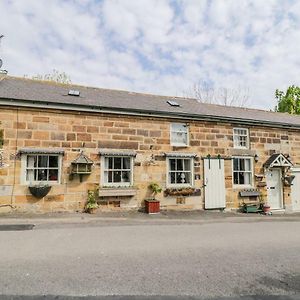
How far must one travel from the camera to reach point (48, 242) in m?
6.92

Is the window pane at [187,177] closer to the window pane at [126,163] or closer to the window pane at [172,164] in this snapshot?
the window pane at [172,164]

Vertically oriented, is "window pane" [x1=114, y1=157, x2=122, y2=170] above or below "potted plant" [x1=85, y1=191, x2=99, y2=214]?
above

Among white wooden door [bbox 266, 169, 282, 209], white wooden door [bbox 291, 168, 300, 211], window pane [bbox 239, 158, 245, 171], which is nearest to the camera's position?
window pane [bbox 239, 158, 245, 171]

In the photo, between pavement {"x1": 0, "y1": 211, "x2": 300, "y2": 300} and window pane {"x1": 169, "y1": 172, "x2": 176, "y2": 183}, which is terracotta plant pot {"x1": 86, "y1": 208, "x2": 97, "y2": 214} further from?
window pane {"x1": 169, "y1": 172, "x2": 176, "y2": 183}

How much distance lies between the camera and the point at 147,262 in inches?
220

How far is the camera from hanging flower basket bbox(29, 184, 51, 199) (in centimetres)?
1055

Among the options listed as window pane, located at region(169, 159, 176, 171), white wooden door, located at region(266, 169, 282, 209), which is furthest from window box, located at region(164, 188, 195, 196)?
white wooden door, located at region(266, 169, 282, 209)

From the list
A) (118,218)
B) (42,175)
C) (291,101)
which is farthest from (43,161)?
(291,101)

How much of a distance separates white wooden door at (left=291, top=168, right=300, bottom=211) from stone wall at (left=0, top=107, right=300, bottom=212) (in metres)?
2.43

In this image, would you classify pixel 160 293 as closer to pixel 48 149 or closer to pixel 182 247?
pixel 182 247

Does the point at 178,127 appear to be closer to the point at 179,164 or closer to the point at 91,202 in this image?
the point at 179,164

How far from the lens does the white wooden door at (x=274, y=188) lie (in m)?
14.7

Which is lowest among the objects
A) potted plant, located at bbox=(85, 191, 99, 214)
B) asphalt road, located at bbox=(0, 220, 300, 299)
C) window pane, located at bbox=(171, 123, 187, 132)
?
asphalt road, located at bbox=(0, 220, 300, 299)

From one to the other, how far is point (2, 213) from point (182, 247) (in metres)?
7.09
